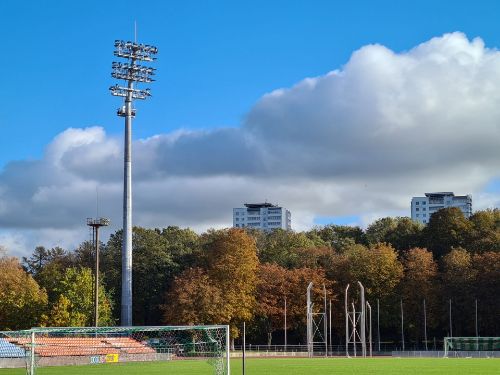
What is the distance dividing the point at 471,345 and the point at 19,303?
157ft

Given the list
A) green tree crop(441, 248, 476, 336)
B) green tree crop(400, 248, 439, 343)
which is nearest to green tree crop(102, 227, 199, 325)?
green tree crop(400, 248, 439, 343)

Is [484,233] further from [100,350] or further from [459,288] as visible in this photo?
[100,350]

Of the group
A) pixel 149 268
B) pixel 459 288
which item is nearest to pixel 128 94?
pixel 149 268

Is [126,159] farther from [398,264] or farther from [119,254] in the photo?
[398,264]

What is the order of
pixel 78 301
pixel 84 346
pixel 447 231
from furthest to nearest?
pixel 447 231, pixel 78 301, pixel 84 346

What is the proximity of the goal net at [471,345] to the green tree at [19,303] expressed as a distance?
42867mm

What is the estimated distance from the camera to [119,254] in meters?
102

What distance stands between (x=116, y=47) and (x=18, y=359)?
40.3m

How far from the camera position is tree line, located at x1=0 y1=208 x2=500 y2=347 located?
85438 mm

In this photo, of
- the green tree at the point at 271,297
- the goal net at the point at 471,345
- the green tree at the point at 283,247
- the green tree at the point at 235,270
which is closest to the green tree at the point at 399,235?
the green tree at the point at 283,247

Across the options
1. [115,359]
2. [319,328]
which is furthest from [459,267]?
[115,359]

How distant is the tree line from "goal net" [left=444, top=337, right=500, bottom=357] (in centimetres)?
510

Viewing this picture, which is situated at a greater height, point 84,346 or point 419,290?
point 419,290

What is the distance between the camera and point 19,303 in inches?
3339
